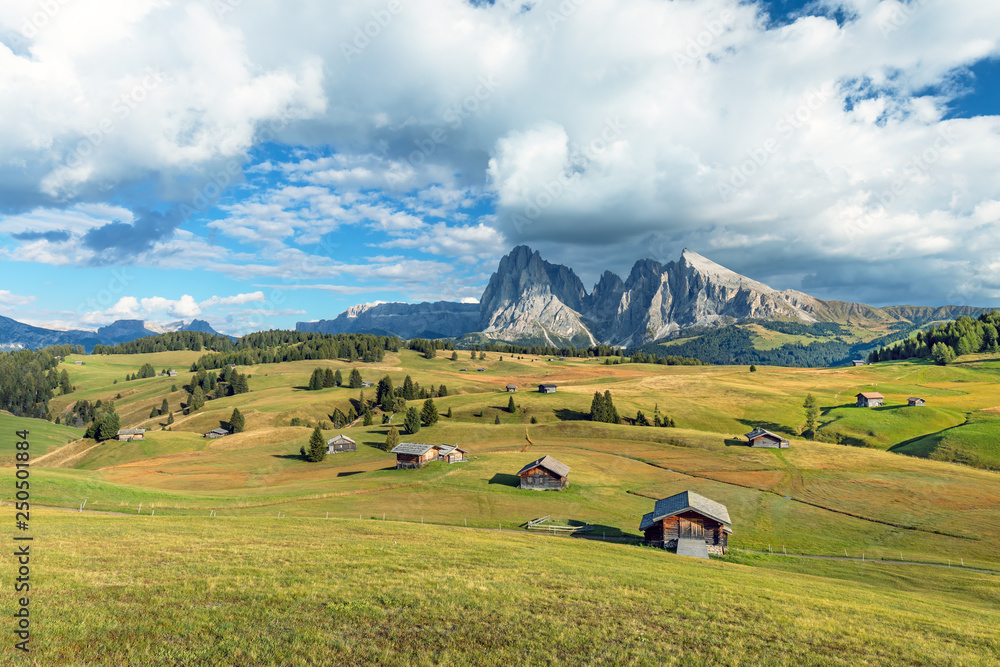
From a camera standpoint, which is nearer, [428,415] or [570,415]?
[428,415]

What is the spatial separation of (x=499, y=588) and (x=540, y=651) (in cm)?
754

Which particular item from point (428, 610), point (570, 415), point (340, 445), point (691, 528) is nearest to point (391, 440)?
point (340, 445)

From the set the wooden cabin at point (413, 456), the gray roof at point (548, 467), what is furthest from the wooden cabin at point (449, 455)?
the gray roof at point (548, 467)

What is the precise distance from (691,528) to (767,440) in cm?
5755

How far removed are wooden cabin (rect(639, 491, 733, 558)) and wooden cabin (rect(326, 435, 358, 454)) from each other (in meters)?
73.3

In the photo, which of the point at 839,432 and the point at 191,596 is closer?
the point at 191,596

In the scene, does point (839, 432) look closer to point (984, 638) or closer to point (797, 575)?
point (797, 575)

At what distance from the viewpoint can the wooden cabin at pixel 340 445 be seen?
103019mm

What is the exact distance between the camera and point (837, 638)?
766 inches

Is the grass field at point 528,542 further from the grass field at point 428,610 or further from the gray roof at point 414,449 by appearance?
the gray roof at point 414,449

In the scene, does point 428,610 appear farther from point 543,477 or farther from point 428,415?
point 428,415

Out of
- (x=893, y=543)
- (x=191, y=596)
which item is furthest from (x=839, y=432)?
(x=191, y=596)

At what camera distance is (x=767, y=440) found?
319ft

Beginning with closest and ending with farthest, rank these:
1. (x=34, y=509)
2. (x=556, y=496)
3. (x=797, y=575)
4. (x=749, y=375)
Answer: (x=797, y=575), (x=34, y=509), (x=556, y=496), (x=749, y=375)
